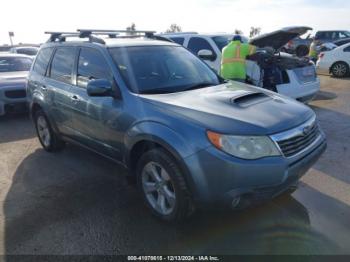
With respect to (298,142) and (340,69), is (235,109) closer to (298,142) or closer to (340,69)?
(298,142)

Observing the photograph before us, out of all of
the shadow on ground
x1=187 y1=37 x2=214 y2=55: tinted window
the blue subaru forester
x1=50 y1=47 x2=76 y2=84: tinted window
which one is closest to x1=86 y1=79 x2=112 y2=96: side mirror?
the blue subaru forester

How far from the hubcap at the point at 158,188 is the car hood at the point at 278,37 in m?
5.46

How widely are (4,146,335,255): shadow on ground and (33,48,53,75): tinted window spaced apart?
1955 millimetres

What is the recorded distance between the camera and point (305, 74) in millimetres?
7867

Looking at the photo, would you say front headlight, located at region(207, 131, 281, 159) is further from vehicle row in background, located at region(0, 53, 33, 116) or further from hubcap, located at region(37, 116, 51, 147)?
vehicle row in background, located at region(0, 53, 33, 116)

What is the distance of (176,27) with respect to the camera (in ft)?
157

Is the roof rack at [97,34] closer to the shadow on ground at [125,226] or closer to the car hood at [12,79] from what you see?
the shadow on ground at [125,226]

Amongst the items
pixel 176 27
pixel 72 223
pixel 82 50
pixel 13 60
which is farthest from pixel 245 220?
pixel 176 27

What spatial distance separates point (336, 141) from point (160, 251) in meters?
3.99

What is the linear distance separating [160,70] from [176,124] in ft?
3.97

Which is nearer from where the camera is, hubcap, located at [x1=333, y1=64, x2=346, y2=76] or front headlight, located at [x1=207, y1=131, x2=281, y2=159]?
front headlight, located at [x1=207, y1=131, x2=281, y2=159]

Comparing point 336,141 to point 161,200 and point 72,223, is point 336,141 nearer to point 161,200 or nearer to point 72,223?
point 161,200

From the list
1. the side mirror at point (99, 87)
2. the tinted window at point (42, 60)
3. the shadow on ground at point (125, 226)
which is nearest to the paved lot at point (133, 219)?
the shadow on ground at point (125, 226)

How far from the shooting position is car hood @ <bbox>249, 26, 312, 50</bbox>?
25.2 feet
